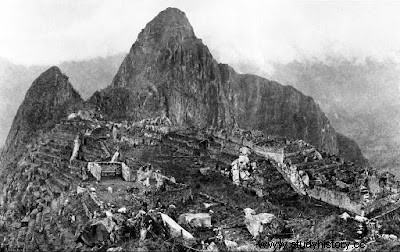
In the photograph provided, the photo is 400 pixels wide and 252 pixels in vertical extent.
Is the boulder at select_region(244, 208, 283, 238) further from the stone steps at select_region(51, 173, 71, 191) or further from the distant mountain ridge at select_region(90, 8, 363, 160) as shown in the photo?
the distant mountain ridge at select_region(90, 8, 363, 160)

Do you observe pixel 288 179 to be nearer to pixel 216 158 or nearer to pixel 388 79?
pixel 216 158

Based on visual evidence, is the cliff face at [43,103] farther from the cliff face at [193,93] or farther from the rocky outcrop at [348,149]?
the rocky outcrop at [348,149]

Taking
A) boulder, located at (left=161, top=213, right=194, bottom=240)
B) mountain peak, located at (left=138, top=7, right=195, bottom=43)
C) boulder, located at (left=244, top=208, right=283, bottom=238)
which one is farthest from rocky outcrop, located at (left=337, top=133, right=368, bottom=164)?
boulder, located at (left=161, top=213, right=194, bottom=240)

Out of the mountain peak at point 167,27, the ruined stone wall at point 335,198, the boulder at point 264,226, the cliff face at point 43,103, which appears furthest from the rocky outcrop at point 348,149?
the boulder at point 264,226

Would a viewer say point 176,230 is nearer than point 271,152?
Yes

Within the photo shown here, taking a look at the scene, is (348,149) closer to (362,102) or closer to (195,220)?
(362,102)

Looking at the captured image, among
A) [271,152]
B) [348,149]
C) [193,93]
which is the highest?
[193,93]

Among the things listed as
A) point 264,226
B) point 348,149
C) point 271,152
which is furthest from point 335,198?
point 348,149

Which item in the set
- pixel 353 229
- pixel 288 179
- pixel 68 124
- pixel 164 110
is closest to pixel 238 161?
pixel 288 179
